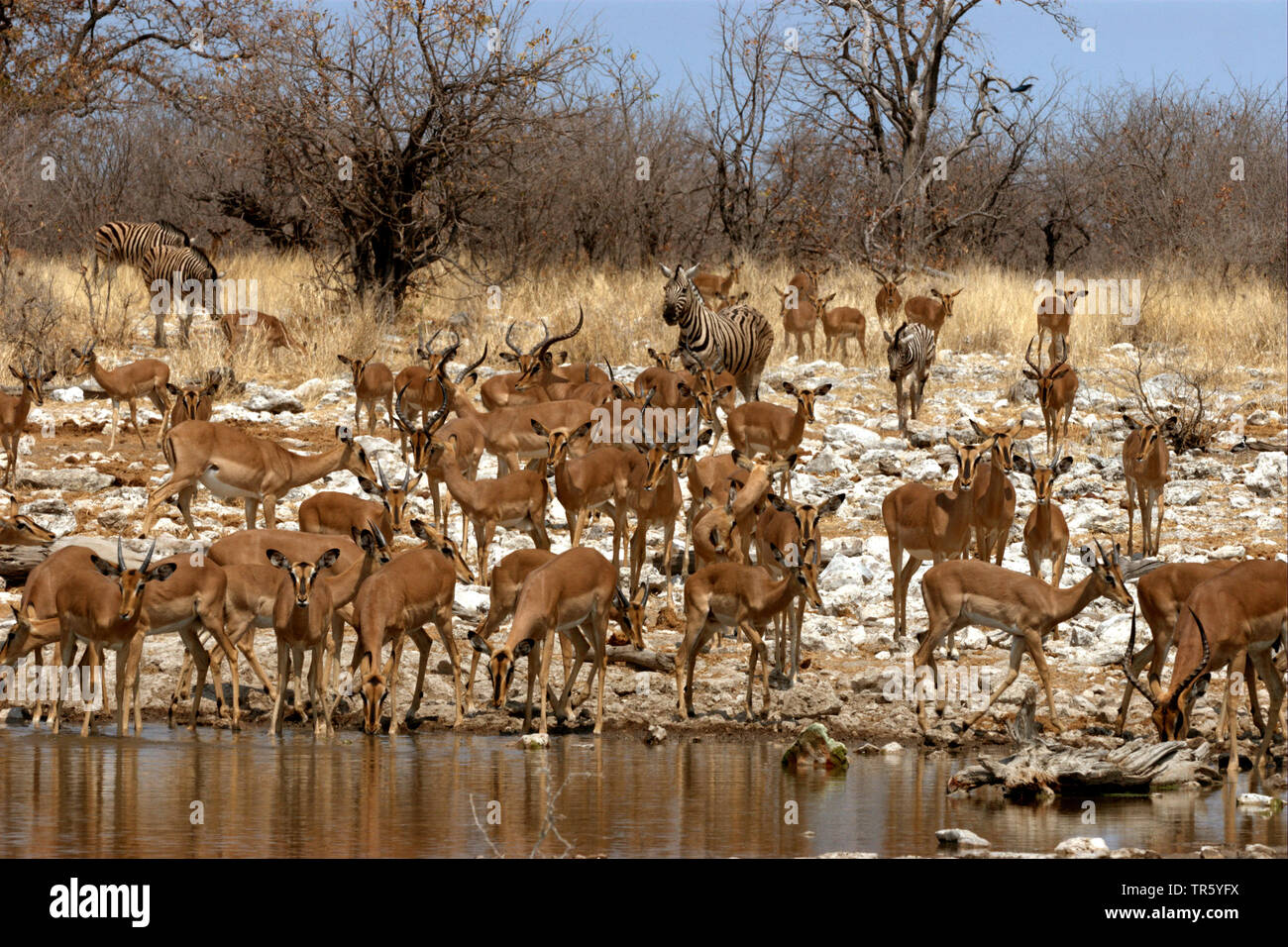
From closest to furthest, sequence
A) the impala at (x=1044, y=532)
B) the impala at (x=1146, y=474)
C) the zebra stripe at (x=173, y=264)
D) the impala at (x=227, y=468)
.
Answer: the impala at (x=1044, y=532)
the impala at (x=227, y=468)
the impala at (x=1146, y=474)
the zebra stripe at (x=173, y=264)

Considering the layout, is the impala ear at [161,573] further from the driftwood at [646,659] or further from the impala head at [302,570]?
the driftwood at [646,659]

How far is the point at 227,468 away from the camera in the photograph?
1320 cm

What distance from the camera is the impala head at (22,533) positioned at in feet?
38.2

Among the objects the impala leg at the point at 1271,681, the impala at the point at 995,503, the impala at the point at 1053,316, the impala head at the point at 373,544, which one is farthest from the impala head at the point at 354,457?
the impala at the point at 1053,316

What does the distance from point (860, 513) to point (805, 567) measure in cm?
482

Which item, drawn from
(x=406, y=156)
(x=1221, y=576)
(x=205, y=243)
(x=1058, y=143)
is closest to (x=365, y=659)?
(x=1221, y=576)

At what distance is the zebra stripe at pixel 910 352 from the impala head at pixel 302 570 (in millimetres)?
8929

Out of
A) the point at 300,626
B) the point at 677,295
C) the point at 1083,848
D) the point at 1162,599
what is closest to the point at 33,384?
the point at 677,295

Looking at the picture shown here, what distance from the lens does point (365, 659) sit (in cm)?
1048

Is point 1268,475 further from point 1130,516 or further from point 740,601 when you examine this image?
point 740,601

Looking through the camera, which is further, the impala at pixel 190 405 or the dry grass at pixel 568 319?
the dry grass at pixel 568 319


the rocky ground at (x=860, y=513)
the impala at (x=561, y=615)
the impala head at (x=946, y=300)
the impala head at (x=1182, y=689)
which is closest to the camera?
the impala head at (x=1182, y=689)

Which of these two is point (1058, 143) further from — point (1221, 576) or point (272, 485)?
point (1221, 576)

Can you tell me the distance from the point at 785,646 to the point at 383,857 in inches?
205
